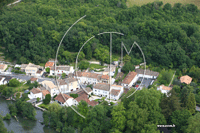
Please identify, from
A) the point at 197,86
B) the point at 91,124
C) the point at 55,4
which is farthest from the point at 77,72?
the point at 55,4

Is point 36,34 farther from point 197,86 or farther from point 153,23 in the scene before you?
point 197,86

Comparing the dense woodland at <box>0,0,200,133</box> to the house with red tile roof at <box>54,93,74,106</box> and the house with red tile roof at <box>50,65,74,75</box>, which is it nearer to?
the house with red tile roof at <box>54,93,74,106</box>

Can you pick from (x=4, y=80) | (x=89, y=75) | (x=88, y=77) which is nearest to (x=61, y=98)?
(x=88, y=77)

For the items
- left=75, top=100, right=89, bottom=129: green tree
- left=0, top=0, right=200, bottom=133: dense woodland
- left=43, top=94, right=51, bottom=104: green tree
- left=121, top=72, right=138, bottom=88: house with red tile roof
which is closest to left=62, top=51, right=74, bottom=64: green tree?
left=0, top=0, right=200, bottom=133: dense woodland

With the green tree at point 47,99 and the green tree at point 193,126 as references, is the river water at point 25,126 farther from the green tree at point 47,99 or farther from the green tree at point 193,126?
the green tree at point 193,126

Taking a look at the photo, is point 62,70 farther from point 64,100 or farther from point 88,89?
point 64,100

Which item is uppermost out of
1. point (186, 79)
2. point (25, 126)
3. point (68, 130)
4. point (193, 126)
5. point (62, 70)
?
point (62, 70)

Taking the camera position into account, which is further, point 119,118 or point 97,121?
point 97,121
